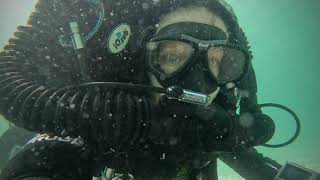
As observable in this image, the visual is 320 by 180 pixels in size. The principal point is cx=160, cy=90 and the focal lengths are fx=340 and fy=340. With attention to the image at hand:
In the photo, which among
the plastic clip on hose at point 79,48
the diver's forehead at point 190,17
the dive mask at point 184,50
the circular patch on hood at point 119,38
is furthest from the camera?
the diver's forehead at point 190,17

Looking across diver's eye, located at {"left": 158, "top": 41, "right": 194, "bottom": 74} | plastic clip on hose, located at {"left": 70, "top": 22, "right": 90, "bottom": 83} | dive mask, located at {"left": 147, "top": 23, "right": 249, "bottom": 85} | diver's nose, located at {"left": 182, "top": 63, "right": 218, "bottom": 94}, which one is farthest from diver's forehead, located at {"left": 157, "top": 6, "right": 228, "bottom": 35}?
plastic clip on hose, located at {"left": 70, "top": 22, "right": 90, "bottom": 83}

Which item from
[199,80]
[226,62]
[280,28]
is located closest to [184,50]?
[199,80]

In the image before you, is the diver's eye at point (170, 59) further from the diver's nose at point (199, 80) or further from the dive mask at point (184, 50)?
the diver's nose at point (199, 80)

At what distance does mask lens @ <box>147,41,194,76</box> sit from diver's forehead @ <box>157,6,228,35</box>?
22 cm

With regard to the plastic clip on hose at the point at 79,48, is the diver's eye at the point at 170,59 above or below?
below

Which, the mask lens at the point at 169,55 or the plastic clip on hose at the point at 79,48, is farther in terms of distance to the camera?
the mask lens at the point at 169,55

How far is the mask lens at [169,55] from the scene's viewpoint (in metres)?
3.11

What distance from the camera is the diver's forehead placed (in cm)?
A: 329

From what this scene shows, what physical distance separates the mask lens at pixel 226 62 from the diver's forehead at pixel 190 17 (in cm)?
26

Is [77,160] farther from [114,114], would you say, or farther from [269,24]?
[269,24]

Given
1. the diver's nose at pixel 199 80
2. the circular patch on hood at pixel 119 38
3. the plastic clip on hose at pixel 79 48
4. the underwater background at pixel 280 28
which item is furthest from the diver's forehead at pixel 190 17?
the underwater background at pixel 280 28

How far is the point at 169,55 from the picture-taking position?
319 centimetres

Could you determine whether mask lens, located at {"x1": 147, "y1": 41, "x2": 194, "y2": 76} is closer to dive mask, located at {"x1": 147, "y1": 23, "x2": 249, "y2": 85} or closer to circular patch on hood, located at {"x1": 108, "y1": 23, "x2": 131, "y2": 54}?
dive mask, located at {"x1": 147, "y1": 23, "x2": 249, "y2": 85}

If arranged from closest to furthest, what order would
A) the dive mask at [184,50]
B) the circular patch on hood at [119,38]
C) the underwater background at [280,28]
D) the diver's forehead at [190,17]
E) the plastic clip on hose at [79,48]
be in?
the plastic clip on hose at [79,48] → the circular patch on hood at [119,38] → the dive mask at [184,50] → the diver's forehead at [190,17] → the underwater background at [280,28]
